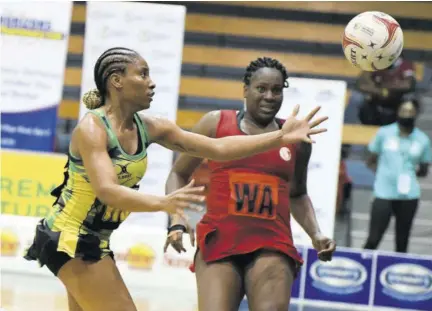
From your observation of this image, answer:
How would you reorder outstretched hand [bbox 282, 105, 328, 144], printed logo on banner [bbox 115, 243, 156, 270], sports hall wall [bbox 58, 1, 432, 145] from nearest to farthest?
outstretched hand [bbox 282, 105, 328, 144] → printed logo on banner [bbox 115, 243, 156, 270] → sports hall wall [bbox 58, 1, 432, 145]

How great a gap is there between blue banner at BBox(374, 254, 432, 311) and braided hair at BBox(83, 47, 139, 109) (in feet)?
14.3

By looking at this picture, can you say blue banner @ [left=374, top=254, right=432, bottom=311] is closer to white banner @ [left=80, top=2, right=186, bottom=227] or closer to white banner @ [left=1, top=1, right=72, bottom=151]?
white banner @ [left=80, top=2, right=186, bottom=227]

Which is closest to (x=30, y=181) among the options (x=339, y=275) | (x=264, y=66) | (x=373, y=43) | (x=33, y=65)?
(x=33, y=65)

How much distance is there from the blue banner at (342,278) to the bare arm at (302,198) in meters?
3.09

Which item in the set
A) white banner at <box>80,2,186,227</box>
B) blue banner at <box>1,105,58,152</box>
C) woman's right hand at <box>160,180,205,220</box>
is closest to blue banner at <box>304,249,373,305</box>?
white banner at <box>80,2,186,227</box>

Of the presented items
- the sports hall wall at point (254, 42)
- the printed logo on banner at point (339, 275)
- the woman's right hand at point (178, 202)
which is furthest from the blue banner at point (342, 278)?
the woman's right hand at point (178, 202)

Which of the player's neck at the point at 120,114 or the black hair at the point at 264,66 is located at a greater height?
the black hair at the point at 264,66

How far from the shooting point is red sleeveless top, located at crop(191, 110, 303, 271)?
13.6ft

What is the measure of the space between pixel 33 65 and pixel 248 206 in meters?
4.74

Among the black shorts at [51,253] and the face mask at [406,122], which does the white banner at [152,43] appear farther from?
the black shorts at [51,253]

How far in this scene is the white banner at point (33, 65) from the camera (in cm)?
834

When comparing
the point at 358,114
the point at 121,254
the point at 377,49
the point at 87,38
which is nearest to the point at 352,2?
the point at 358,114

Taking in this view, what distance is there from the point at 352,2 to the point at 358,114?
182cm

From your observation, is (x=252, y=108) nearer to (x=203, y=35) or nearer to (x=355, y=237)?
(x=355, y=237)
